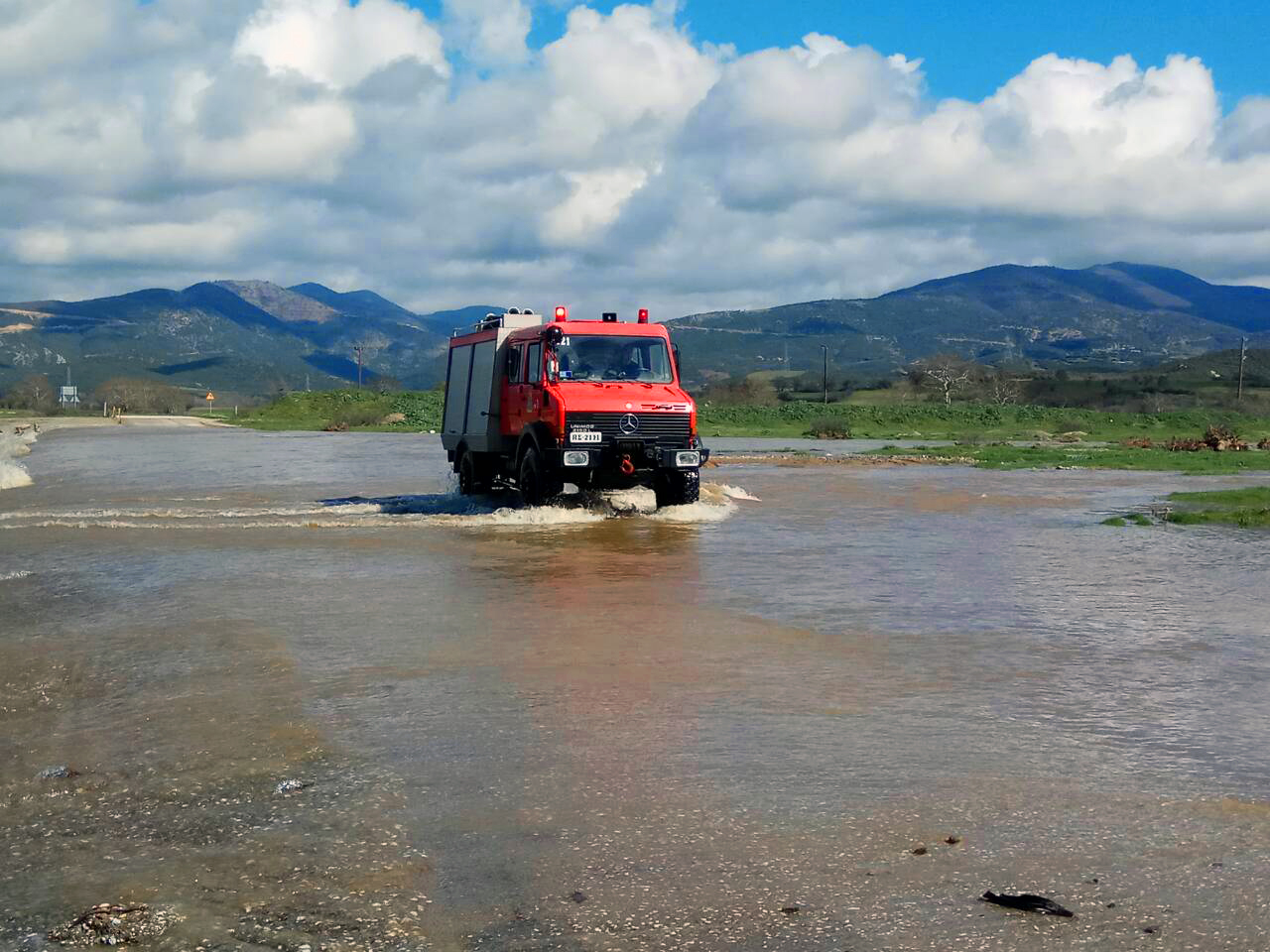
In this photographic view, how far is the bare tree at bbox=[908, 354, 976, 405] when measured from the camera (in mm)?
112519

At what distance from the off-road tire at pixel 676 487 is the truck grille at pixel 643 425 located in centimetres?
66

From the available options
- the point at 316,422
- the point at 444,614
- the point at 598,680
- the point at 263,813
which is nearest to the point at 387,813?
the point at 263,813

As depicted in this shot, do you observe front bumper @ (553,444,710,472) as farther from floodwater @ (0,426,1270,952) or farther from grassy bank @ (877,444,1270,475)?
grassy bank @ (877,444,1270,475)

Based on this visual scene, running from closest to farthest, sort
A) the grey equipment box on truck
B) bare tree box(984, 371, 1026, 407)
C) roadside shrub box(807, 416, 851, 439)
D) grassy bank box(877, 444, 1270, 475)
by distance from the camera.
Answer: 1. the grey equipment box on truck
2. grassy bank box(877, 444, 1270, 475)
3. roadside shrub box(807, 416, 851, 439)
4. bare tree box(984, 371, 1026, 407)

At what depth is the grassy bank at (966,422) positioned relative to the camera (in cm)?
6253

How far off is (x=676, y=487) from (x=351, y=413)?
216ft

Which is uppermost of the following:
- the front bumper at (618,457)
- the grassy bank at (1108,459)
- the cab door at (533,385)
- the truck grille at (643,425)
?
the cab door at (533,385)

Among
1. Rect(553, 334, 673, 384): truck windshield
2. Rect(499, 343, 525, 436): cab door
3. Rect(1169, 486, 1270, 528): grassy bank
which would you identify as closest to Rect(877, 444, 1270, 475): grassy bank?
Rect(1169, 486, 1270, 528): grassy bank

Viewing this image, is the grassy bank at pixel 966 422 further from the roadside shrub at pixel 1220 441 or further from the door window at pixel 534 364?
the door window at pixel 534 364

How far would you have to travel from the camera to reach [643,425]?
19234 mm

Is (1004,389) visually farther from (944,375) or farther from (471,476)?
(471,476)

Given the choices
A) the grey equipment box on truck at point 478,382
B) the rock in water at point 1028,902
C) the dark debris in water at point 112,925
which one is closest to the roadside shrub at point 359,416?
the grey equipment box on truck at point 478,382

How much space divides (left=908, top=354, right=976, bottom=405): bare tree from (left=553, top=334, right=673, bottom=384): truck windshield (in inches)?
3524

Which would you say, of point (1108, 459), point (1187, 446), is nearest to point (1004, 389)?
point (1187, 446)
